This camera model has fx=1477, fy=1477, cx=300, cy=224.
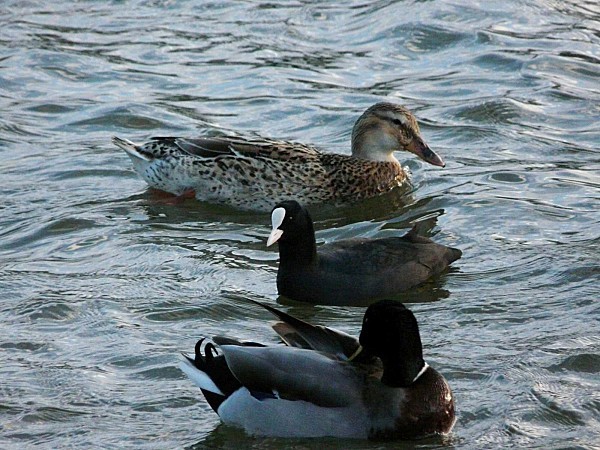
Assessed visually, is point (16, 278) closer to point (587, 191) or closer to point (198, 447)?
point (198, 447)

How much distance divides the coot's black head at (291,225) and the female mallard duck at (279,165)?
213 cm

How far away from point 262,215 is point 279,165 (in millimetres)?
458

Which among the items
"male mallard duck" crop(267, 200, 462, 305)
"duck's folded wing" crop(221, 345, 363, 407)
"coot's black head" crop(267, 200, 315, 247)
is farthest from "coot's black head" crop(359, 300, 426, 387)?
"coot's black head" crop(267, 200, 315, 247)

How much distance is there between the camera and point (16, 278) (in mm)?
10344

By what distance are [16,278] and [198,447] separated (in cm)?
323

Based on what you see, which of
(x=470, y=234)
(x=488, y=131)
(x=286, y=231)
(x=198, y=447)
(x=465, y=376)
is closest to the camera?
(x=198, y=447)

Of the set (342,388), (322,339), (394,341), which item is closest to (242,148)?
(322,339)

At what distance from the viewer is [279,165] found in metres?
12.4

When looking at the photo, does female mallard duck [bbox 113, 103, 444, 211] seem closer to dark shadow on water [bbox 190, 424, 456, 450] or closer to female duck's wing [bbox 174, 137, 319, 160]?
female duck's wing [bbox 174, 137, 319, 160]

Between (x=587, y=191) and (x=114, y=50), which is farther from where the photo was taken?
(x=114, y=50)

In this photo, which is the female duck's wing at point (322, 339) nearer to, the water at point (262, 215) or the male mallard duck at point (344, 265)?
the water at point (262, 215)

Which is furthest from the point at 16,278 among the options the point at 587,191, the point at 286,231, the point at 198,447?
the point at 587,191

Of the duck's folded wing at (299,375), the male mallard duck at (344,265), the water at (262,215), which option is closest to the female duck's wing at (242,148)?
the water at (262,215)

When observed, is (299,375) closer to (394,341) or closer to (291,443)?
(291,443)
